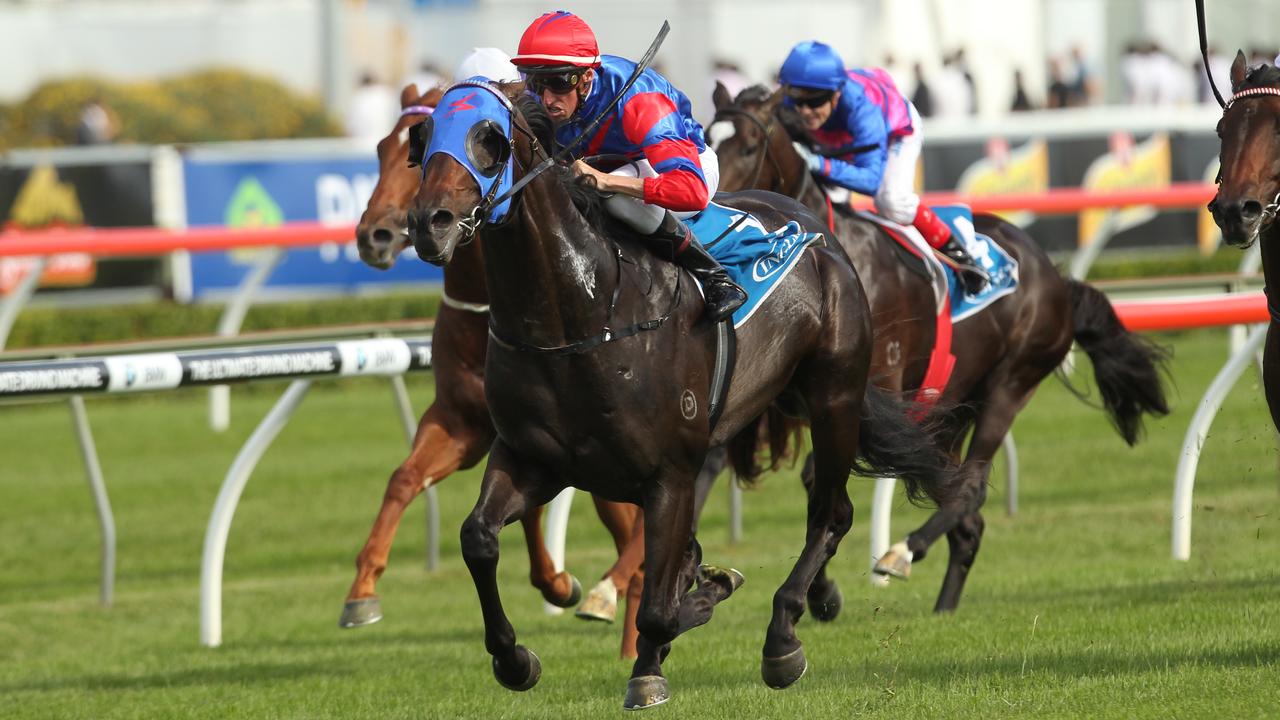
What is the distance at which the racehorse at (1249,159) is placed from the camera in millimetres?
4551

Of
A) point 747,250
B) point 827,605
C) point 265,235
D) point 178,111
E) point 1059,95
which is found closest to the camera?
point 747,250

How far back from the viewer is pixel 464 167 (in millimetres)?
4035

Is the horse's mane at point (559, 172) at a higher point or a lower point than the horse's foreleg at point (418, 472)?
higher

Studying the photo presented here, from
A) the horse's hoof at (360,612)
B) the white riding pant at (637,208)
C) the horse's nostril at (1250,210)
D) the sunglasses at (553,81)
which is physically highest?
the sunglasses at (553,81)

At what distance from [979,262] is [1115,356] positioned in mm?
852

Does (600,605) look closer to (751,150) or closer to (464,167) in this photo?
(751,150)

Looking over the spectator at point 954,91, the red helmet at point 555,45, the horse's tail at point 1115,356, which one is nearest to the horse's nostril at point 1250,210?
the red helmet at point 555,45

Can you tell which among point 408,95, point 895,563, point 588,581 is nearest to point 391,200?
point 408,95

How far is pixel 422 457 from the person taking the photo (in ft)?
19.5


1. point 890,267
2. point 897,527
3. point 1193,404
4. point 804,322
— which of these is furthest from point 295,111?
point 804,322

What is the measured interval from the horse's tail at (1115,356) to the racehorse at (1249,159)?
258cm

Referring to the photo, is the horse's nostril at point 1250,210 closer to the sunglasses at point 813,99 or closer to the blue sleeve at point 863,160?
the blue sleeve at point 863,160

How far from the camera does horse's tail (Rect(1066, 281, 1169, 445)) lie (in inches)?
292

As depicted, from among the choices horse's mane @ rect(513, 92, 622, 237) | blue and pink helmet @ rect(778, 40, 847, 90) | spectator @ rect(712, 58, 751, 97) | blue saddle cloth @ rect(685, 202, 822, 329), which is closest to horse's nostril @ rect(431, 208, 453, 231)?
horse's mane @ rect(513, 92, 622, 237)
